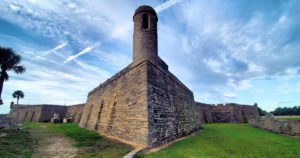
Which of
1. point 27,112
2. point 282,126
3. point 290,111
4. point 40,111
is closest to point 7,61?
point 40,111

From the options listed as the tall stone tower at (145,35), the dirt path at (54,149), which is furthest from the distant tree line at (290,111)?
the dirt path at (54,149)

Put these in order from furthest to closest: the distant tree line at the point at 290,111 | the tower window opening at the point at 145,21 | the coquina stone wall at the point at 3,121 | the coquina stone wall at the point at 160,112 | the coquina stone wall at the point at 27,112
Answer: the distant tree line at the point at 290,111, the coquina stone wall at the point at 27,112, the tower window opening at the point at 145,21, the coquina stone wall at the point at 3,121, the coquina stone wall at the point at 160,112

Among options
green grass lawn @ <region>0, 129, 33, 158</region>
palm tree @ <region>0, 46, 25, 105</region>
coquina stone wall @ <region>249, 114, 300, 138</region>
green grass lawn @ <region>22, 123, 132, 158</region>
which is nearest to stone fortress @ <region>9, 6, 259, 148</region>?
green grass lawn @ <region>22, 123, 132, 158</region>

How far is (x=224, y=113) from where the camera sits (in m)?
29.2

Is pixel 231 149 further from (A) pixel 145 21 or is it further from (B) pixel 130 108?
(A) pixel 145 21

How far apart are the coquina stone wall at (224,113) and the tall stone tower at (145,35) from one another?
61.5 ft

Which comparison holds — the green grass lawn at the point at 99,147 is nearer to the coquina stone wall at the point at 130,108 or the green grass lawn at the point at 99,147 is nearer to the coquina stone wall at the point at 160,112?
the coquina stone wall at the point at 130,108

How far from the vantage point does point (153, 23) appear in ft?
43.9

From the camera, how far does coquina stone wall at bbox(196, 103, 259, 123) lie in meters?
28.4

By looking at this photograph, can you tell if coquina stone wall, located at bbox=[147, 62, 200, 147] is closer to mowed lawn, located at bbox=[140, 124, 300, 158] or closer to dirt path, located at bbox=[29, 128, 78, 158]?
mowed lawn, located at bbox=[140, 124, 300, 158]

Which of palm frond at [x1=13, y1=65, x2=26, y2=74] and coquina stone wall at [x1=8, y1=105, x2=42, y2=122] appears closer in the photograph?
palm frond at [x1=13, y1=65, x2=26, y2=74]

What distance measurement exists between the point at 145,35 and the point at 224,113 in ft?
76.6

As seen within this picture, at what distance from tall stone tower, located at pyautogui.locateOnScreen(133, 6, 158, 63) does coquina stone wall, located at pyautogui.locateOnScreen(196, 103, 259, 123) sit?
18.7m

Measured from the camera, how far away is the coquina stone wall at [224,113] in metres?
28.4
